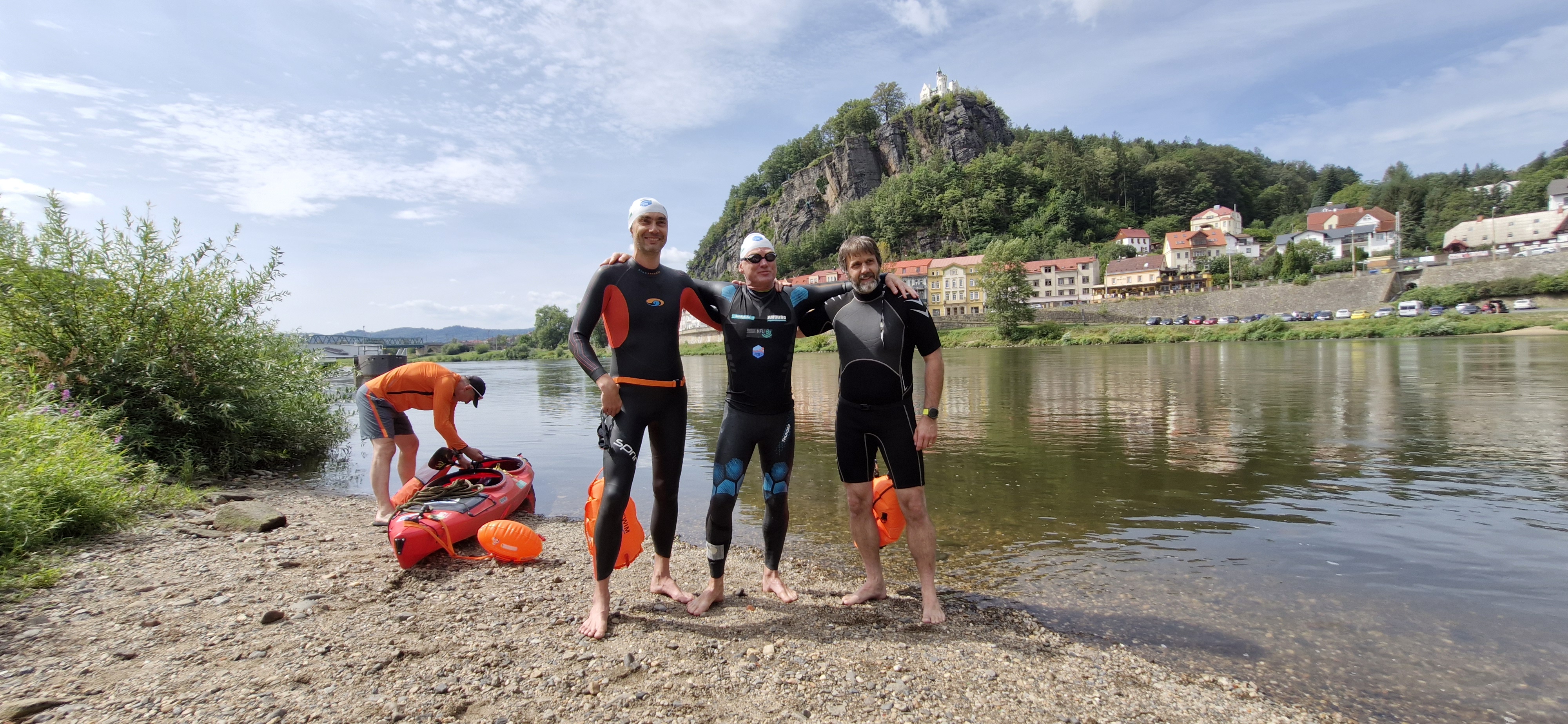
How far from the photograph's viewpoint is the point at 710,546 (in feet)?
14.2

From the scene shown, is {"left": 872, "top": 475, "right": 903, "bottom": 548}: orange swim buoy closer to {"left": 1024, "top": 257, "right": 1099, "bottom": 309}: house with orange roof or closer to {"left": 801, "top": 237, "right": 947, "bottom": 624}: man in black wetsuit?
{"left": 801, "top": 237, "right": 947, "bottom": 624}: man in black wetsuit

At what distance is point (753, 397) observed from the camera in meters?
4.25

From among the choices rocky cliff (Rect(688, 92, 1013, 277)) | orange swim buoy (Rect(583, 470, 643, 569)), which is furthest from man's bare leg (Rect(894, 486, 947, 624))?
rocky cliff (Rect(688, 92, 1013, 277))

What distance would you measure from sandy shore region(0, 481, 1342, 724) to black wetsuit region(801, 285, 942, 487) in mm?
976

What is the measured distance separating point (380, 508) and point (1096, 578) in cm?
675

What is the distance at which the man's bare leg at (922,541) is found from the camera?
4113 mm

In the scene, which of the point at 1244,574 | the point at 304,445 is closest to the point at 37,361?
the point at 304,445

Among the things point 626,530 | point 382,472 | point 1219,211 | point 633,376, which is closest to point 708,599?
point 626,530

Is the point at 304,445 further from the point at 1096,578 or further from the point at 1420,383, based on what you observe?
the point at 1420,383

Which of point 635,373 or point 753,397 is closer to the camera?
point 635,373

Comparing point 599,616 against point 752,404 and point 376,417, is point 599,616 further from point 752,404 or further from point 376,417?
point 376,417

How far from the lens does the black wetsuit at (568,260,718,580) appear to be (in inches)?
158

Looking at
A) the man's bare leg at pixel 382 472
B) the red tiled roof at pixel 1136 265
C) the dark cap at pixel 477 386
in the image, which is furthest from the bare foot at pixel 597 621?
the red tiled roof at pixel 1136 265

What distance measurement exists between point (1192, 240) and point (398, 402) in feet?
365
